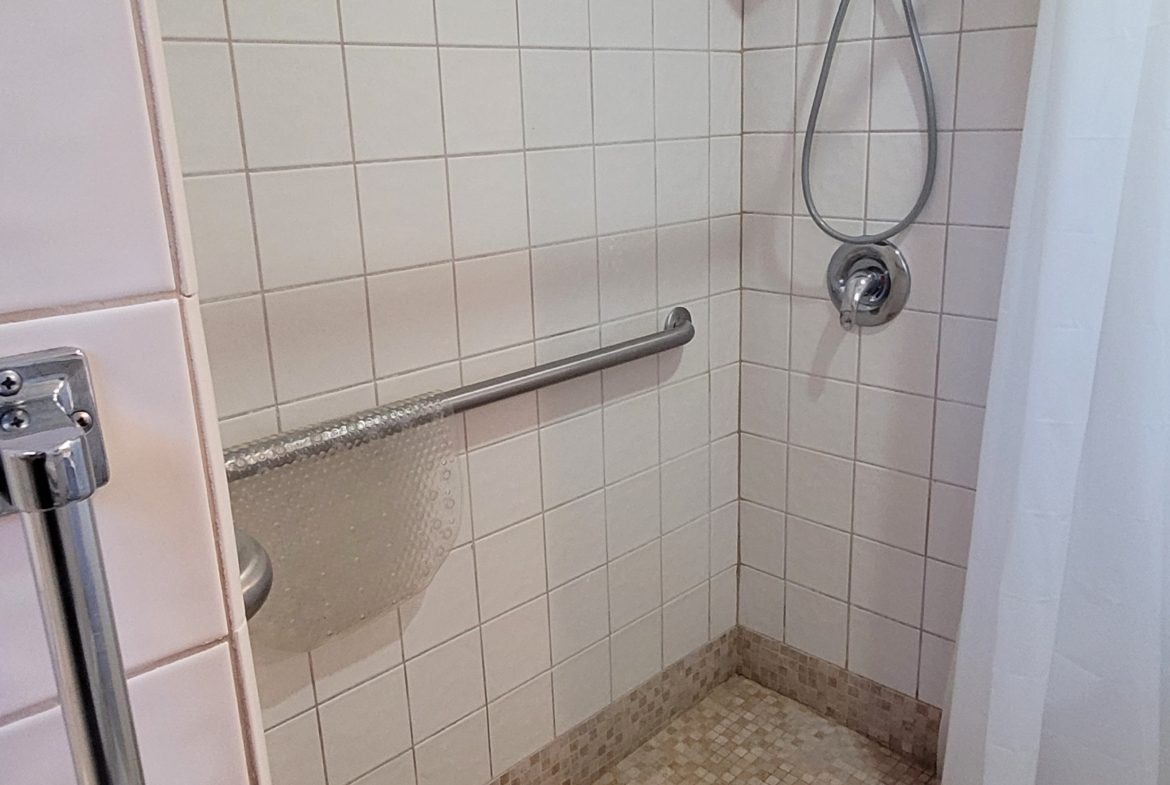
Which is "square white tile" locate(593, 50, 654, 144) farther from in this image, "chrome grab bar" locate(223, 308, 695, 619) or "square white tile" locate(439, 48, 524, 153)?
"chrome grab bar" locate(223, 308, 695, 619)

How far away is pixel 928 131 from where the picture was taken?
1.51 meters

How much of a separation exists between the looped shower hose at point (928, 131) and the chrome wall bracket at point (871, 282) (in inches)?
1.2

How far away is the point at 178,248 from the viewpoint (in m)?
0.43

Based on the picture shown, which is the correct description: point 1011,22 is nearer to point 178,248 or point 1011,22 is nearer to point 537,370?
point 537,370

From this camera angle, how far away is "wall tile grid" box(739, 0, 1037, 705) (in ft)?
4.88

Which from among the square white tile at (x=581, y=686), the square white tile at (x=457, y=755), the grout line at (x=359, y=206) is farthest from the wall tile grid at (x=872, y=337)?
the grout line at (x=359, y=206)

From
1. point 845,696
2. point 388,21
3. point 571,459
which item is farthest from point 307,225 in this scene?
point 845,696

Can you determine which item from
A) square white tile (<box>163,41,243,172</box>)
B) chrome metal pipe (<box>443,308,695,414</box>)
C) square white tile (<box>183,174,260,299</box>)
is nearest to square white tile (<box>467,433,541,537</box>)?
chrome metal pipe (<box>443,308,695,414</box>)

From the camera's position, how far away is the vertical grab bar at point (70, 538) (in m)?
0.36

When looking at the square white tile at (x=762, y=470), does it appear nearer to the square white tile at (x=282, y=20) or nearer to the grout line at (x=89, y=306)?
the square white tile at (x=282, y=20)

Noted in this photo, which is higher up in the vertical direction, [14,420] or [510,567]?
[14,420]

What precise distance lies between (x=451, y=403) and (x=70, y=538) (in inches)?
36.7

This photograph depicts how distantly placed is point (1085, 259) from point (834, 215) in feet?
1.76

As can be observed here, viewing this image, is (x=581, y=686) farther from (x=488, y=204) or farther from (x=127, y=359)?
(x=127, y=359)
